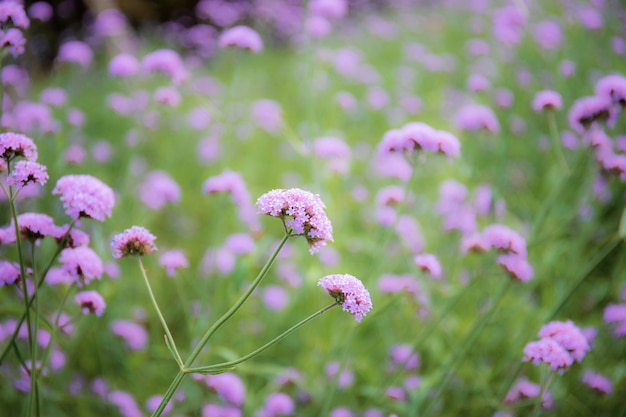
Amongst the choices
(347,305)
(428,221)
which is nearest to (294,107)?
(428,221)

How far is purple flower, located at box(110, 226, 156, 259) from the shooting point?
1.11 meters

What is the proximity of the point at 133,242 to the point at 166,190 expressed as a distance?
1.17 meters

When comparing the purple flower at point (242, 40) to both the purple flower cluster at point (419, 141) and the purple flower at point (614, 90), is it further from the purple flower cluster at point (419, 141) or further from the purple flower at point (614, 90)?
the purple flower at point (614, 90)

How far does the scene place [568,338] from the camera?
1.36 m

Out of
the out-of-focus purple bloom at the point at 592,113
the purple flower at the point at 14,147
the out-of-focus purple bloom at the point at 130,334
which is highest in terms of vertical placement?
the out-of-focus purple bloom at the point at 592,113

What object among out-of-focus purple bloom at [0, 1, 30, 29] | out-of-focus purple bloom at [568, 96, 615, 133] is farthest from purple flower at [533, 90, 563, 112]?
out-of-focus purple bloom at [0, 1, 30, 29]

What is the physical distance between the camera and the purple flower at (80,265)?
121 cm

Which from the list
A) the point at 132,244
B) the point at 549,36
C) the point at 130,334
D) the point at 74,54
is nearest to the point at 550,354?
the point at 132,244

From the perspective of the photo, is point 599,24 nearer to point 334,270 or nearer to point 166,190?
point 334,270

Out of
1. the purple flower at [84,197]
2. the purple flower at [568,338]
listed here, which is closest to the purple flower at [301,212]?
the purple flower at [84,197]

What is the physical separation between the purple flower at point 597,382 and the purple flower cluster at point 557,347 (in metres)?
0.49

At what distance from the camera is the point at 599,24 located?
3.71 meters

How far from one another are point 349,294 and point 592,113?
A: 1.38 meters

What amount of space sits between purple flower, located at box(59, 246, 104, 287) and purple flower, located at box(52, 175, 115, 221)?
15 centimetres
